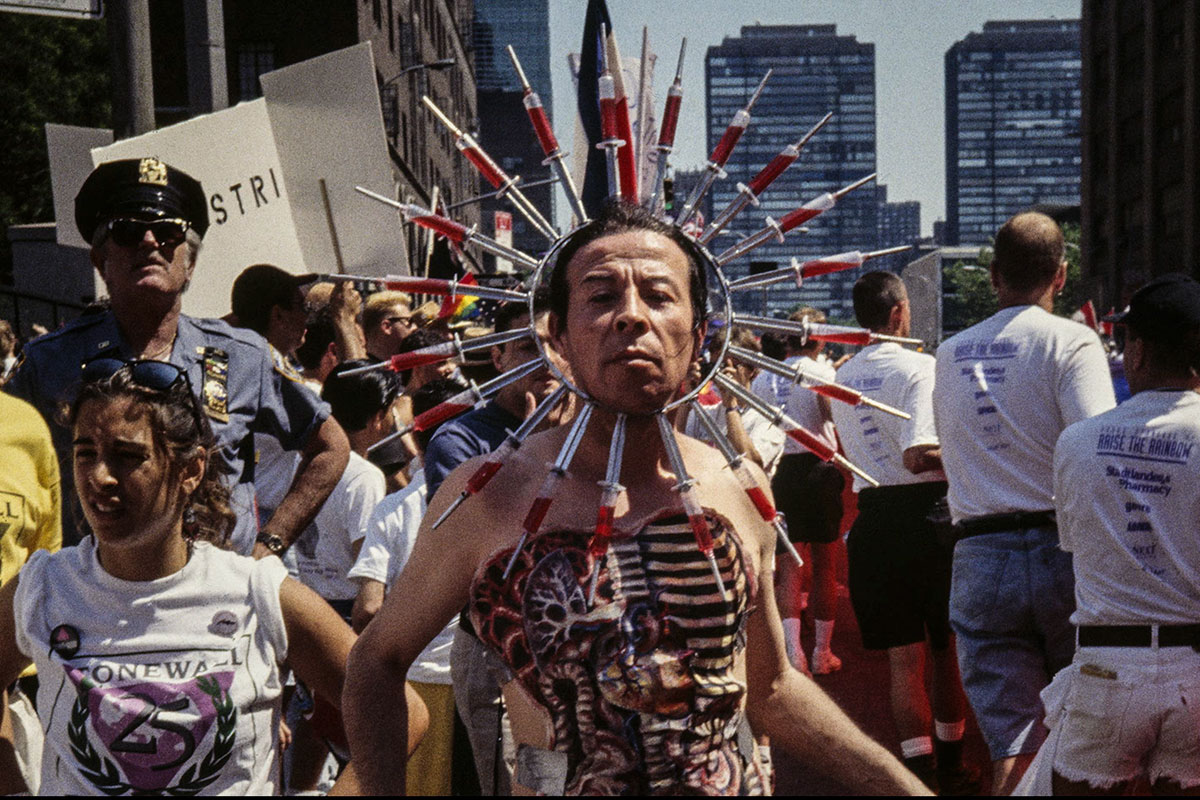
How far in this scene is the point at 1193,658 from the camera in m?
4.43

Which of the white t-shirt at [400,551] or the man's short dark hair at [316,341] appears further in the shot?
the man's short dark hair at [316,341]

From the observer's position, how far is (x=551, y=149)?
2889 mm

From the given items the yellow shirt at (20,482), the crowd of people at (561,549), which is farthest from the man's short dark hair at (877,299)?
the yellow shirt at (20,482)

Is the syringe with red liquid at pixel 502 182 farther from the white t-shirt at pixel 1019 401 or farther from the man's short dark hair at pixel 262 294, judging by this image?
the white t-shirt at pixel 1019 401

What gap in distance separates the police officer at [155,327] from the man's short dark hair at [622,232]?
142 centimetres

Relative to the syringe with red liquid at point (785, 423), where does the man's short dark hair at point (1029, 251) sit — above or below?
above

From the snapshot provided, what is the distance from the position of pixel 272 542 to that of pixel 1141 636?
2.53 m

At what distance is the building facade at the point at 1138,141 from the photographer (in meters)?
51.5

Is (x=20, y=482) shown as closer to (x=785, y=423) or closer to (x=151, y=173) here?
(x=151, y=173)

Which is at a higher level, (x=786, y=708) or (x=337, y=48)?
(x=337, y=48)

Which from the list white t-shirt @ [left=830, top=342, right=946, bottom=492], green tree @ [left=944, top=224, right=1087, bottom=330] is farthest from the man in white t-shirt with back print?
green tree @ [left=944, top=224, right=1087, bottom=330]

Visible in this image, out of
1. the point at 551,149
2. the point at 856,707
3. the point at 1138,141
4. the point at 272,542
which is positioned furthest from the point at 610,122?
the point at 1138,141

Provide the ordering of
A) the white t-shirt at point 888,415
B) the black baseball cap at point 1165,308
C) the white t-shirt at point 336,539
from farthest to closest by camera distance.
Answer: the white t-shirt at point 888,415 → the white t-shirt at point 336,539 → the black baseball cap at point 1165,308

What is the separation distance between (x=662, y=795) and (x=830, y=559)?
699 centimetres
